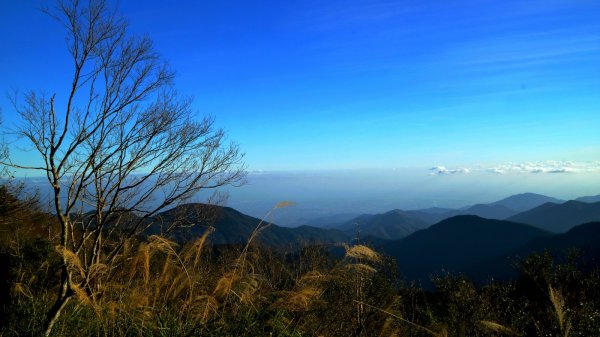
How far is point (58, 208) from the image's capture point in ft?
26.1

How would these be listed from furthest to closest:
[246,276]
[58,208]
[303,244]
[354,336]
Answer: [303,244] < [58,208] < [354,336] < [246,276]

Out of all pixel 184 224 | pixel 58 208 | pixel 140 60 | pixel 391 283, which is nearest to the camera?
pixel 58 208

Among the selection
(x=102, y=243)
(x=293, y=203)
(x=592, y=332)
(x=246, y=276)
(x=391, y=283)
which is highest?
(x=293, y=203)

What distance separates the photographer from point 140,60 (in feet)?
31.7

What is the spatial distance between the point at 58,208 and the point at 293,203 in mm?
6855

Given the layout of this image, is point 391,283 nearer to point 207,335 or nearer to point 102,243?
point 102,243

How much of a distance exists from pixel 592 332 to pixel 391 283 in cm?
781

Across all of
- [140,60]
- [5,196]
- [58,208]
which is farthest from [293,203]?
[5,196]

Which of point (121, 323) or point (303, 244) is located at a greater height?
point (121, 323)

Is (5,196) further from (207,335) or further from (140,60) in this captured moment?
(207,335)

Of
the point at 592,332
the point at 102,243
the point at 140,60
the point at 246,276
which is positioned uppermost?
the point at 140,60

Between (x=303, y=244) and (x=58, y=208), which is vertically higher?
(x=58, y=208)

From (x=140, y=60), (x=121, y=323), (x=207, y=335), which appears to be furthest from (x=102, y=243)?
(x=207, y=335)

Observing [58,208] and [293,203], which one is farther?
[58,208]
